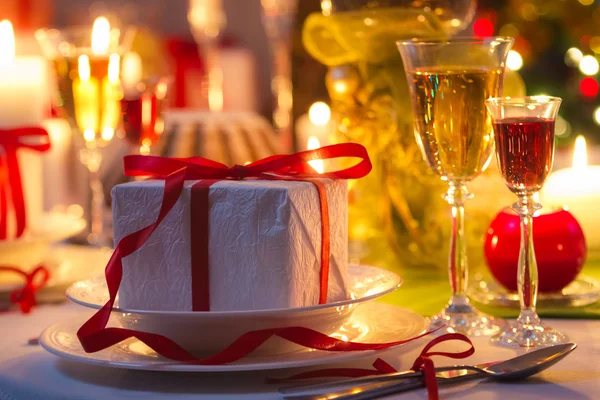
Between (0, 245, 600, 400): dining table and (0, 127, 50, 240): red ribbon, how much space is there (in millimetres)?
408

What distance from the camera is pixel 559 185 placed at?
5.21 feet

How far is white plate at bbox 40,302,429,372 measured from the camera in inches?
34.3

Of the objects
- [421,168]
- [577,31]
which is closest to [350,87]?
[421,168]

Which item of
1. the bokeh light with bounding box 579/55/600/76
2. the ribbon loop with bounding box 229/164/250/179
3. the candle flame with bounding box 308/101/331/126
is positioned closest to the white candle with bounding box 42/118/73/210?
the candle flame with bounding box 308/101/331/126

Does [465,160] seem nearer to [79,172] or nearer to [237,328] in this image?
[237,328]

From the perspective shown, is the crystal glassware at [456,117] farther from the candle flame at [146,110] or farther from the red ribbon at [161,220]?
the candle flame at [146,110]

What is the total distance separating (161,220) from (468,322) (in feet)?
1.29

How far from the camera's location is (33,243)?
1447 mm

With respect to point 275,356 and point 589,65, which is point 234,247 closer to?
point 275,356

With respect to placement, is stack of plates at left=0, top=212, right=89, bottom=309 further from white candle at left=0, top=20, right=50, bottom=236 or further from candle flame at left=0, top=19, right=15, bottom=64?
candle flame at left=0, top=19, right=15, bottom=64

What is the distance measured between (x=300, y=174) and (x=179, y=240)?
0.17 meters

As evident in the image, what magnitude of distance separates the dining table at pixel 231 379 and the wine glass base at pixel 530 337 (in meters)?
0.02

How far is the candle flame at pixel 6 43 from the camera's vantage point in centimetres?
155

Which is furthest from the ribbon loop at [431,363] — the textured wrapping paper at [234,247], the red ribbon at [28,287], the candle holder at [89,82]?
the candle holder at [89,82]
